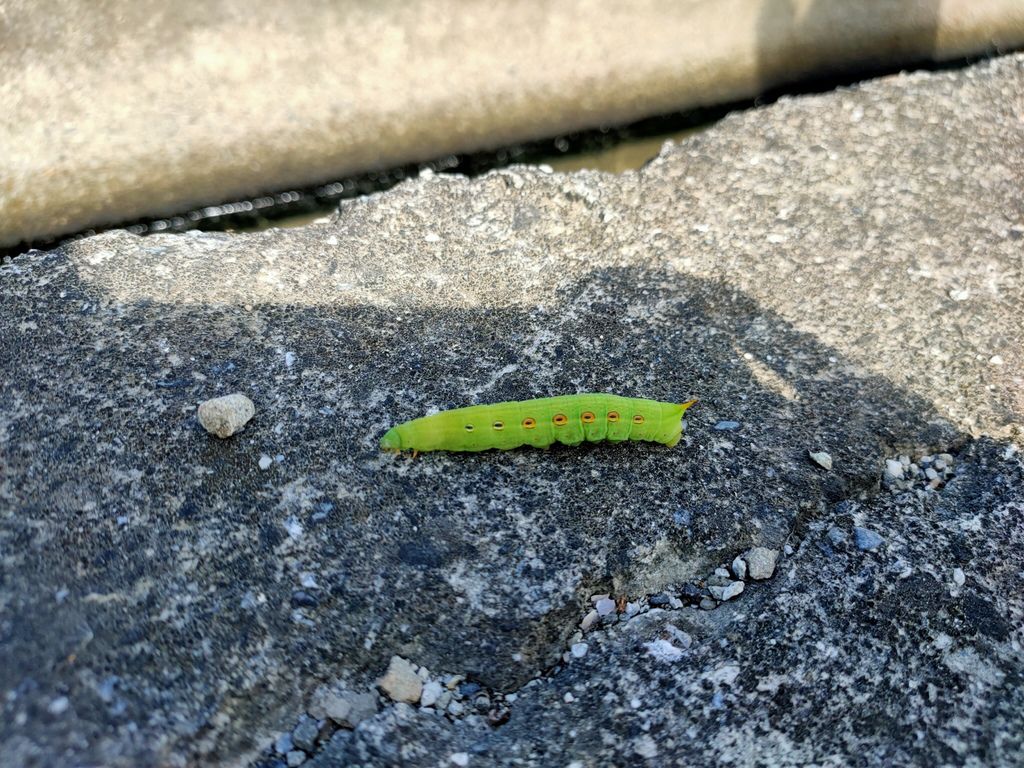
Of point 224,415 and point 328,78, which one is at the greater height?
point 328,78

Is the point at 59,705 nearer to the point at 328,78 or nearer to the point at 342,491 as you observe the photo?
the point at 342,491

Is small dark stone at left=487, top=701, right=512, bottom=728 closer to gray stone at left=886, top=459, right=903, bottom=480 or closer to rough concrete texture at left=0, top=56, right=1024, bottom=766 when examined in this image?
rough concrete texture at left=0, top=56, right=1024, bottom=766

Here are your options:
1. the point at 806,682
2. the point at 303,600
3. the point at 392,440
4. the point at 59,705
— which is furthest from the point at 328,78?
the point at 806,682

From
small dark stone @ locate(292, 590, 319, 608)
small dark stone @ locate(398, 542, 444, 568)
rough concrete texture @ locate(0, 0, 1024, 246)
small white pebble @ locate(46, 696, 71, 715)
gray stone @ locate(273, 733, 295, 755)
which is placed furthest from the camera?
rough concrete texture @ locate(0, 0, 1024, 246)

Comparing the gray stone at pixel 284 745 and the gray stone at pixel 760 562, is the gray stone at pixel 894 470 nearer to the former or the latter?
the gray stone at pixel 760 562

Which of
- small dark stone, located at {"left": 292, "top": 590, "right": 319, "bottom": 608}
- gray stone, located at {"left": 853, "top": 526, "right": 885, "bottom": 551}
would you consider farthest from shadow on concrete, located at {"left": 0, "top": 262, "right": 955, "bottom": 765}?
gray stone, located at {"left": 853, "top": 526, "right": 885, "bottom": 551}

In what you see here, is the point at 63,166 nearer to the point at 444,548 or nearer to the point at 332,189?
the point at 332,189

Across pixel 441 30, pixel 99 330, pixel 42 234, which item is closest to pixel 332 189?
pixel 441 30
